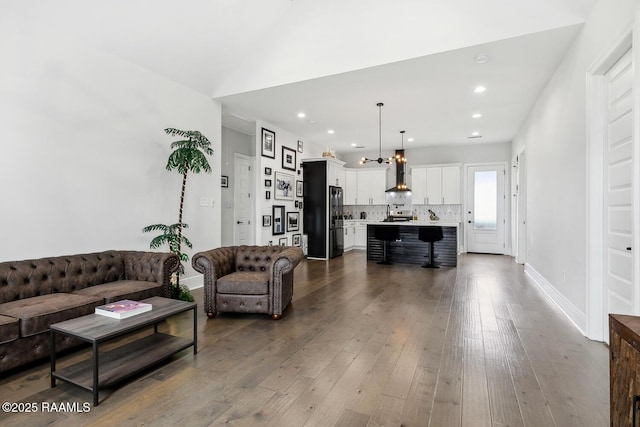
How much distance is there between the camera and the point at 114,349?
8.51 feet

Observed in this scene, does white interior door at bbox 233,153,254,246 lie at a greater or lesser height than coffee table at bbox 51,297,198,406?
greater

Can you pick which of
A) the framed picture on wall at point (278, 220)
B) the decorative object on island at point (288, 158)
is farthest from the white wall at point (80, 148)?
the decorative object on island at point (288, 158)

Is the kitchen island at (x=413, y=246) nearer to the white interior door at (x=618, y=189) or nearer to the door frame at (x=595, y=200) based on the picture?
the door frame at (x=595, y=200)

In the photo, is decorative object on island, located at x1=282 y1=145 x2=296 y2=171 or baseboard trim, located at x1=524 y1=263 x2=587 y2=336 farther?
decorative object on island, located at x1=282 y1=145 x2=296 y2=171

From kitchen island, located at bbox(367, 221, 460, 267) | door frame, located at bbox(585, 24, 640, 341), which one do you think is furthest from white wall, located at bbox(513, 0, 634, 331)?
kitchen island, located at bbox(367, 221, 460, 267)

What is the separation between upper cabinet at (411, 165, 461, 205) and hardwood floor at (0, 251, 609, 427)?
17.2ft

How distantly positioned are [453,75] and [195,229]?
14.2 ft

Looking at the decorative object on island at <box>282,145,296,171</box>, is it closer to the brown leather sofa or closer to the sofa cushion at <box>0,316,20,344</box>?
the brown leather sofa

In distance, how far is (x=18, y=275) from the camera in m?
2.81

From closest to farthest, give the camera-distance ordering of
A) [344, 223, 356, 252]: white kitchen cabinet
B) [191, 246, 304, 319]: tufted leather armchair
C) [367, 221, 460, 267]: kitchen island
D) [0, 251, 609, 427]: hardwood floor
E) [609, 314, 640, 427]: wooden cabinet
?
[609, 314, 640, 427]: wooden cabinet → [0, 251, 609, 427]: hardwood floor → [191, 246, 304, 319]: tufted leather armchair → [367, 221, 460, 267]: kitchen island → [344, 223, 356, 252]: white kitchen cabinet

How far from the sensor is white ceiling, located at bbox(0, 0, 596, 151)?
334 cm

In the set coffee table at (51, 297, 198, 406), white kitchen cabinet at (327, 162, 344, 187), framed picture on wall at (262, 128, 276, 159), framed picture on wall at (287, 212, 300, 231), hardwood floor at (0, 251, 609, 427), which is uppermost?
framed picture on wall at (262, 128, 276, 159)

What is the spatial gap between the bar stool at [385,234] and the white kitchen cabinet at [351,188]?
8.95 ft

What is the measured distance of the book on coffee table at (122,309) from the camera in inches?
90.4
